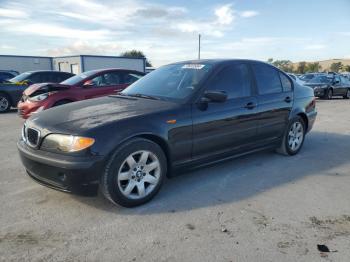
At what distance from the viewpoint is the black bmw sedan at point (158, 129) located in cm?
325

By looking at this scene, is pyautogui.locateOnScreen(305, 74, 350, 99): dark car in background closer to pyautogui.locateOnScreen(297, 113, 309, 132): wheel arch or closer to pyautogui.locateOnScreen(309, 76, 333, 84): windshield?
pyautogui.locateOnScreen(309, 76, 333, 84): windshield

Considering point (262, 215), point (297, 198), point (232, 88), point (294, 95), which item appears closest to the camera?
point (262, 215)

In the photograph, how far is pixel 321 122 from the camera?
9539 millimetres

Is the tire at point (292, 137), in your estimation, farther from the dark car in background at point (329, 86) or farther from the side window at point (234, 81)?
the dark car in background at point (329, 86)

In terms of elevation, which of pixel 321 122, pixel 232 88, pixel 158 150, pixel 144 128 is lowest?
pixel 321 122

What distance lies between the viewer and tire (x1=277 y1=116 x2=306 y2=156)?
18.1ft

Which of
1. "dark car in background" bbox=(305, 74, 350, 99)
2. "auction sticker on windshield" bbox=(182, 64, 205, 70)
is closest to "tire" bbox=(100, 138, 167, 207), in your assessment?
"auction sticker on windshield" bbox=(182, 64, 205, 70)

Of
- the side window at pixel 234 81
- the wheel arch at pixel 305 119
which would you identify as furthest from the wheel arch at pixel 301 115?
the side window at pixel 234 81

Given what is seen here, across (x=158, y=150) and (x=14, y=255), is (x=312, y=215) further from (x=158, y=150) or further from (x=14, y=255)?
(x=14, y=255)

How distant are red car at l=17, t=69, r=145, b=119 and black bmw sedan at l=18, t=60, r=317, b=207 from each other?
4.03m

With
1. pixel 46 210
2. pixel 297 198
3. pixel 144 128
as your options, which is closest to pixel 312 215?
pixel 297 198

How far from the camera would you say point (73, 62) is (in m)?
36.1

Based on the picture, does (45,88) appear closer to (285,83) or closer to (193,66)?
(193,66)

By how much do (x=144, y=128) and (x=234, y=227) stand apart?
1353 mm
